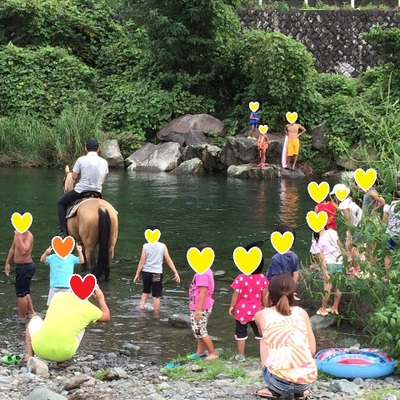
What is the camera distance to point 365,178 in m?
8.94

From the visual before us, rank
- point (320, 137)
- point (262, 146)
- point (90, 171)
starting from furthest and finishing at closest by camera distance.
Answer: point (320, 137) < point (262, 146) < point (90, 171)

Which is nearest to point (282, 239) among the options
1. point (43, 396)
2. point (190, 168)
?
point (43, 396)

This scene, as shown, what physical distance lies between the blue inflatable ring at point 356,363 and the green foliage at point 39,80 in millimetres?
23491

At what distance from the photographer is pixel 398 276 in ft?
26.9

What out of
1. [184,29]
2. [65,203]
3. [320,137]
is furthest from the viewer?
[184,29]

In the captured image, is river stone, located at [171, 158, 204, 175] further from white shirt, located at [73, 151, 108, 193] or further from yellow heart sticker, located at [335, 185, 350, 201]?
yellow heart sticker, located at [335, 185, 350, 201]

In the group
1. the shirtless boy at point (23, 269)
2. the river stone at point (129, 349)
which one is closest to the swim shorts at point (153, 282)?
the shirtless boy at point (23, 269)

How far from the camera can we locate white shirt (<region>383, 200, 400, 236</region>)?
28.6ft

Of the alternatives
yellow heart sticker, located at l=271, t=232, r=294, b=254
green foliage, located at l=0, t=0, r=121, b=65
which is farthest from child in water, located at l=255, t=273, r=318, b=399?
green foliage, located at l=0, t=0, r=121, b=65

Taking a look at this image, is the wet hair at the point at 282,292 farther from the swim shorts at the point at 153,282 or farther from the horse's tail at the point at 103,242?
the horse's tail at the point at 103,242

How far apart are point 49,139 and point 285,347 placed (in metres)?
22.3

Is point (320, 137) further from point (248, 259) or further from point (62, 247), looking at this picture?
point (248, 259)

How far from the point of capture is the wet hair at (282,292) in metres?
6.96

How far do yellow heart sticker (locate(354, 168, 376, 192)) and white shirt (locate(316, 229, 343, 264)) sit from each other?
1.48 m
